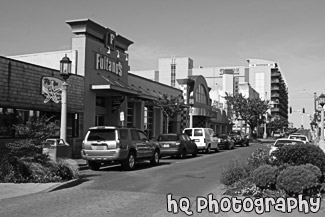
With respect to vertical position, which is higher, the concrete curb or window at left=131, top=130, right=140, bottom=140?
window at left=131, top=130, right=140, bottom=140

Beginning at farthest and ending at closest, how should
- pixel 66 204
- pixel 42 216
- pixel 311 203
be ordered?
pixel 66 204 → pixel 311 203 → pixel 42 216

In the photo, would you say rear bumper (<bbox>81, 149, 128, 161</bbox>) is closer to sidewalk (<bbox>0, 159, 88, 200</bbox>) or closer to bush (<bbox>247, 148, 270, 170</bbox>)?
sidewalk (<bbox>0, 159, 88, 200</bbox>)

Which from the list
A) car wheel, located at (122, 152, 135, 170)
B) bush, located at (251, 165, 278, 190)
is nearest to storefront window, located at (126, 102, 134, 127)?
car wheel, located at (122, 152, 135, 170)

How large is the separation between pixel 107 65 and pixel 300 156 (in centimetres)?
1807

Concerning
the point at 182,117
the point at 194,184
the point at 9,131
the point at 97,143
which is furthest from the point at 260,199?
the point at 182,117

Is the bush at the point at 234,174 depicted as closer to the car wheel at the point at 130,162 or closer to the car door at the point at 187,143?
the car wheel at the point at 130,162

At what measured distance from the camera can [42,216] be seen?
807 centimetres

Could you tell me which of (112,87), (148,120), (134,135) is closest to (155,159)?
(134,135)

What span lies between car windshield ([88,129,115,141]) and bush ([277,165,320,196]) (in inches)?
331

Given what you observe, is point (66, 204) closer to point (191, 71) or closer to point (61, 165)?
point (61, 165)

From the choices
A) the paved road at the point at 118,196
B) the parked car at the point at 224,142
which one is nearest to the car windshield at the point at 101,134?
the paved road at the point at 118,196

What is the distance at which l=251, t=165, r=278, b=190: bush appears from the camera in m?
9.81

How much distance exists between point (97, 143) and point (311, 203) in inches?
382

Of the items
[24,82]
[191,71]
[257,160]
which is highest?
[191,71]
